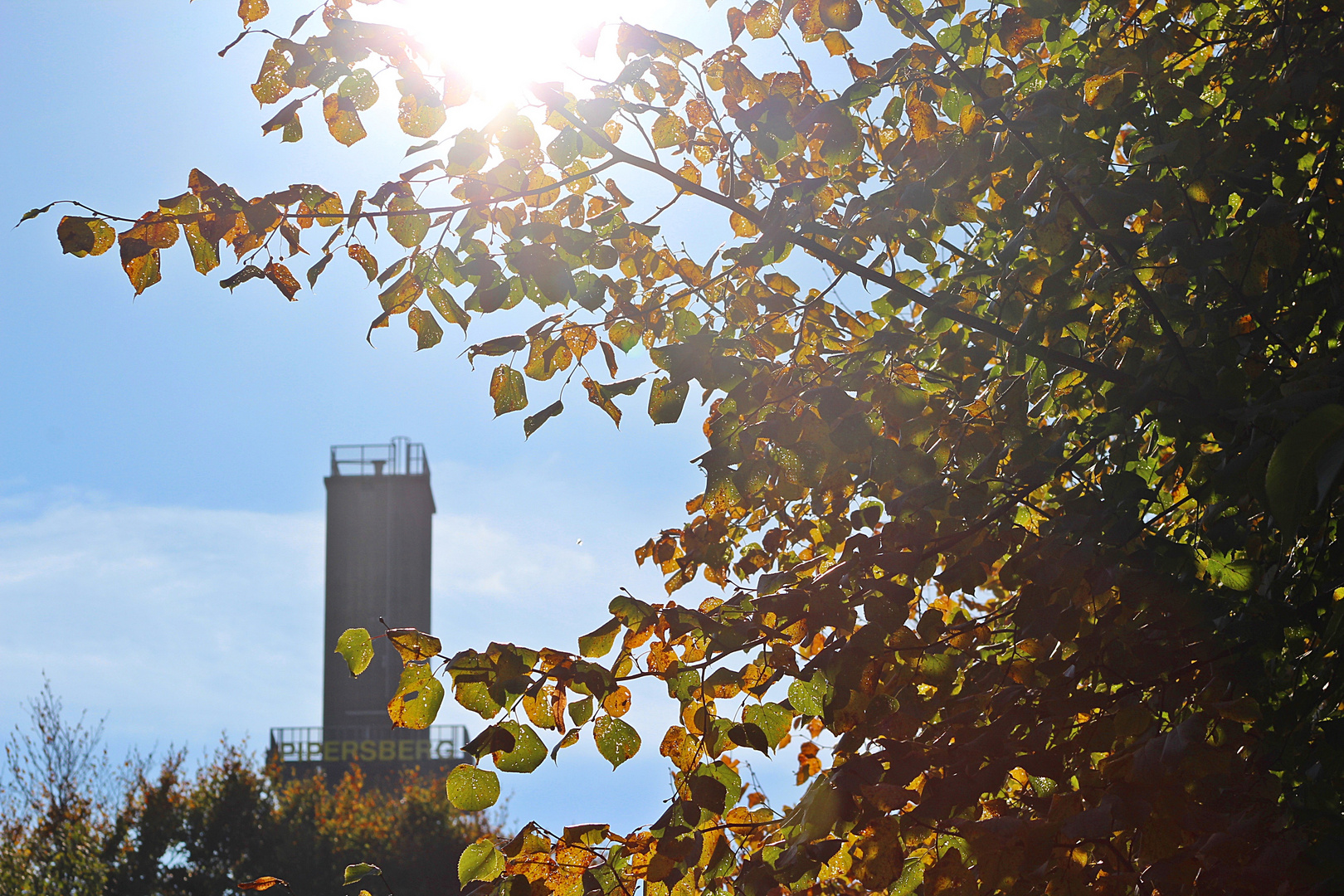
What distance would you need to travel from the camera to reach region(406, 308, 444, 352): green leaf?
2.33 m

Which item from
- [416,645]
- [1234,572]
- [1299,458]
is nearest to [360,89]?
[416,645]

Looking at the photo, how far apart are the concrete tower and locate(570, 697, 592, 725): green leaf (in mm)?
37172

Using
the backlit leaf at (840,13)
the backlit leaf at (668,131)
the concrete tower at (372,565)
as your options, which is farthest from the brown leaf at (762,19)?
the concrete tower at (372,565)

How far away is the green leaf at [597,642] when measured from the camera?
1.85m

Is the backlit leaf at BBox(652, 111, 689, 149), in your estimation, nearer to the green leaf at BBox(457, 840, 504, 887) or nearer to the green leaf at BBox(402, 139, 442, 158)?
the green leaf at BBox(402, 139, 442, 158)

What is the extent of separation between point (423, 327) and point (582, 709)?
3.40 feet

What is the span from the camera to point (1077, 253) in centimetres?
233

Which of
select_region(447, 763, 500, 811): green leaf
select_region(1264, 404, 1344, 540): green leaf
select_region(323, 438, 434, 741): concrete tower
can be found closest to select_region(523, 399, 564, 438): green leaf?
select_region(447, 763, 500, 811): green leaf

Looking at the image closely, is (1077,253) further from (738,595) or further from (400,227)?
(400,227)

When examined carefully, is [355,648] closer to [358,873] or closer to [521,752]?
[521,752]

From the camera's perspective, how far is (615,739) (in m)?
1.94

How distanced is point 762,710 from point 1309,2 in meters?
2.34

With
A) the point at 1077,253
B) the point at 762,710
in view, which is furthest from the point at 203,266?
the point at 1077,253

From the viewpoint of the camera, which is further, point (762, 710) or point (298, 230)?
point (298, 230)
